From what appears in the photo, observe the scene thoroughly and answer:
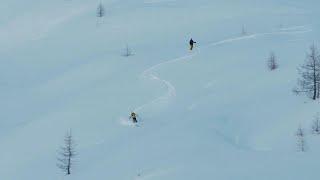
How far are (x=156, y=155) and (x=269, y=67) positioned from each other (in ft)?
34.8

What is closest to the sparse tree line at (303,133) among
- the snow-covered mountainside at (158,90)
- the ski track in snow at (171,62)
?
the snow-covered mountainside at (158,90)

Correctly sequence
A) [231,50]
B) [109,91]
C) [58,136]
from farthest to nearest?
[231,50]
[109,91]
[58,136]

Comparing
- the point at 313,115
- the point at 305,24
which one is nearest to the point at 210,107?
the point at 313,115

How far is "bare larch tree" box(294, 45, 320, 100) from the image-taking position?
30328 millimetres

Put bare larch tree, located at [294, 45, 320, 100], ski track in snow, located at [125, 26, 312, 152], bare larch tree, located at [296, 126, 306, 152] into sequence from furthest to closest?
bare larch tree, located at [294, 45, 320, 100] → ski track in snow, located at [125, 26, 312, 152] → bare larch tree, located at [296, 126, 306, 152]

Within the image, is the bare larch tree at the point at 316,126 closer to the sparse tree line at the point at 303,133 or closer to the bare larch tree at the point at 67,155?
the sparse tree line at the point at 303,133

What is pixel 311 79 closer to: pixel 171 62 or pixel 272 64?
pixel 272 64

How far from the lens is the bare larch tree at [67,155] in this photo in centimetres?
2589

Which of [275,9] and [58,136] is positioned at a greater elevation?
[275,9]

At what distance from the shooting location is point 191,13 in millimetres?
45312

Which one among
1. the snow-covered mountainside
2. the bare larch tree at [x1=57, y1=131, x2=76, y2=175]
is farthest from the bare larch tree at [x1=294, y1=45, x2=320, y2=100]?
the bare larch tree at [x1=57, y1=131, x2=76, y2=175]

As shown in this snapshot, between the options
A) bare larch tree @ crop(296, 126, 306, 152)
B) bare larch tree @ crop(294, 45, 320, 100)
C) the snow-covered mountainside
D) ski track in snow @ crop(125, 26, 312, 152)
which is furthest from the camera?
bare larch tree @ crop(294, 45, 320, 100)

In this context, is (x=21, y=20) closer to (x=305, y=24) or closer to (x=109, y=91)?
(x=109, y=91)

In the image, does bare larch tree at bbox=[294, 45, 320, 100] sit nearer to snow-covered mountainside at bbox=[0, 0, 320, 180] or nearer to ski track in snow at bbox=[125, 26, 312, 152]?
snow-covered mountainside at bbox=[0, 0, 320, 180]
